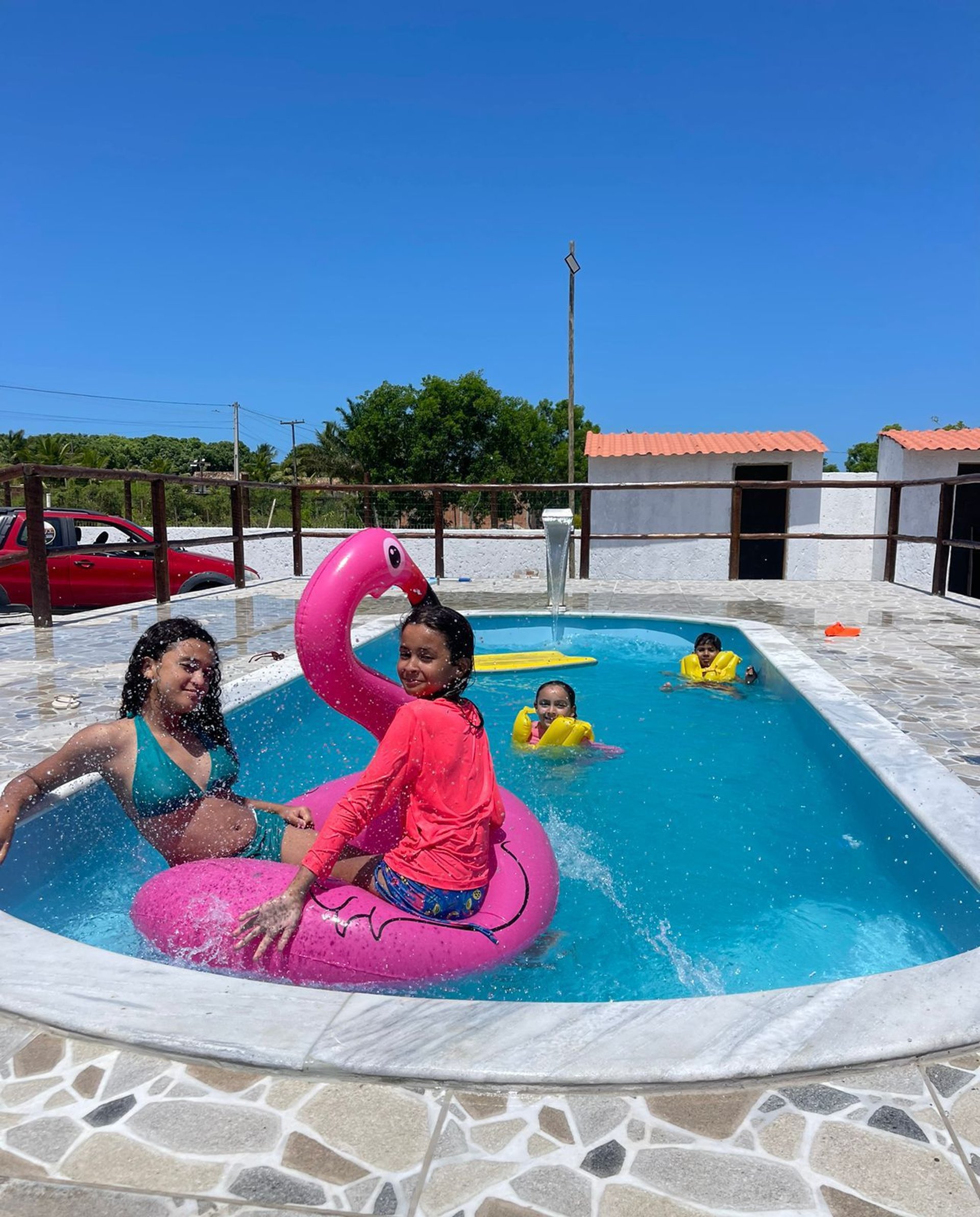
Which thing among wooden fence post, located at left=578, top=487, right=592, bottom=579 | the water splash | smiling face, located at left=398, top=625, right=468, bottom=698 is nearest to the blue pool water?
the water splash

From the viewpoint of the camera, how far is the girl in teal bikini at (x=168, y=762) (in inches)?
104

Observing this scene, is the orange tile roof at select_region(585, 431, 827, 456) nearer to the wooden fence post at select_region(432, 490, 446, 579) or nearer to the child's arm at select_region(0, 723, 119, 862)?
the wooden fence post at select_region(432, 490, 446, 579)

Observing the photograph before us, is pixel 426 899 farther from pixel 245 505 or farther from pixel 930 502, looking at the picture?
pixel 930 502

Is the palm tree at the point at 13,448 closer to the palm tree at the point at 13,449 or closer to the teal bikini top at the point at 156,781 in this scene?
the palm tree at the point at 13,449

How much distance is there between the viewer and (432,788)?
242 cm

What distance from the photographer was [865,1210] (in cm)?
137

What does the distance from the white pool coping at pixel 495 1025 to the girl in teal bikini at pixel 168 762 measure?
0.58 m

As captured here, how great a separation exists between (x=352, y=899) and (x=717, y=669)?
445 cm

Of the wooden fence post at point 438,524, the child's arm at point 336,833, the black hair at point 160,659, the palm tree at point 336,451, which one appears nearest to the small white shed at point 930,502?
the wooden fence post at point 438,524

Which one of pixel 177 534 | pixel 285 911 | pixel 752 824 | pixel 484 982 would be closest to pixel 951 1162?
pixel 484 982

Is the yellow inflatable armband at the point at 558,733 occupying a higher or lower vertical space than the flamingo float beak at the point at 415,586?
lower

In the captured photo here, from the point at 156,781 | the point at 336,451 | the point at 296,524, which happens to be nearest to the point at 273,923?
the point at 156,781

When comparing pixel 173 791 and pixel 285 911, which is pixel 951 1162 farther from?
pixel 173 791

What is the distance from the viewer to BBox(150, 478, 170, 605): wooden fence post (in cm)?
878
